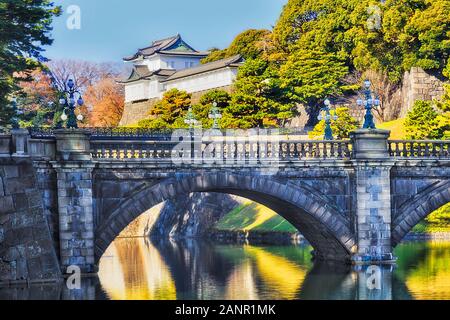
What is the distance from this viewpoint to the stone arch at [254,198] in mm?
45406

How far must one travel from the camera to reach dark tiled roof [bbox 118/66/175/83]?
442 feet

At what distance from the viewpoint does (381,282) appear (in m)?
44.7

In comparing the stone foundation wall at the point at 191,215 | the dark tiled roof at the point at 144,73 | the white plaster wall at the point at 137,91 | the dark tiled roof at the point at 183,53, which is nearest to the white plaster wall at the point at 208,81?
the dark tiled roof at the point at 144,73

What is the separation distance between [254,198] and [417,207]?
7768 mm

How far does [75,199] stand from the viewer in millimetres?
44500

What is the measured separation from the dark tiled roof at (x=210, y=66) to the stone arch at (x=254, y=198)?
6662cm

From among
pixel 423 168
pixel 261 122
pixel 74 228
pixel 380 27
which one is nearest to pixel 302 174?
pixel 423 168

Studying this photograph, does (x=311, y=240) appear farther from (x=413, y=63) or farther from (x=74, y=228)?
(x=413, y=63)

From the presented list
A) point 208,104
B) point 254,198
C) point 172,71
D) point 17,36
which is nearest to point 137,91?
point 172,71

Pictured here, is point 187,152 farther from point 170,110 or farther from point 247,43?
point 247,43

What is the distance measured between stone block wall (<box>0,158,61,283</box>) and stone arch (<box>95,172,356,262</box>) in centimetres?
325

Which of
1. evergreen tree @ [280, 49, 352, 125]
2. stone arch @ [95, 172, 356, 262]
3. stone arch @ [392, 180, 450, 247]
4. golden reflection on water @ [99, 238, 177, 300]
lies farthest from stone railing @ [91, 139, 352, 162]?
evergreen tree @ [280, 49, 352, 125]

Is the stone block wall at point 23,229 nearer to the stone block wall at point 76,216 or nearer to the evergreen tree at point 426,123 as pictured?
the stone block wall at point 76,216
